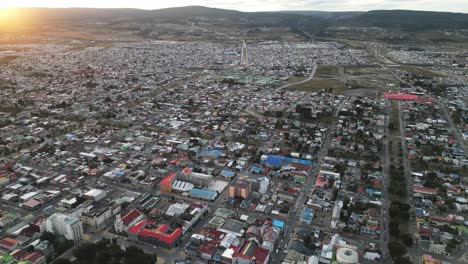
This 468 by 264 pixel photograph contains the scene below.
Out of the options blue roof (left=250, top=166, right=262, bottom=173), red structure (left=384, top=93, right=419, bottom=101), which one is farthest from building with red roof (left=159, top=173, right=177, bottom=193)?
A: red structure (left=384, top=93, right=419, bottom=101)

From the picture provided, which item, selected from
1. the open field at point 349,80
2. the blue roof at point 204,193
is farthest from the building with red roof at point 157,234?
the open field at point 349,80

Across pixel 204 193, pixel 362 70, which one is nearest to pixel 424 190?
pixel 204 193

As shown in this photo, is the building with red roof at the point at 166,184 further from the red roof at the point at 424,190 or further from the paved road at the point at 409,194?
the red roof at the point at 424,190

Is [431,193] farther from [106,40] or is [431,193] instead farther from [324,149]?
[106,40]

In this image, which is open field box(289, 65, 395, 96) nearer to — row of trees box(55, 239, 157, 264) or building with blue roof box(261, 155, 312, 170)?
building with blue roof box(261, 155, 312, 170)

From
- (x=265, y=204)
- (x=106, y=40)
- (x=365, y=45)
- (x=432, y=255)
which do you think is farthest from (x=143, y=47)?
(x=432, y=255)

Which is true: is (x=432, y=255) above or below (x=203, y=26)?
below
